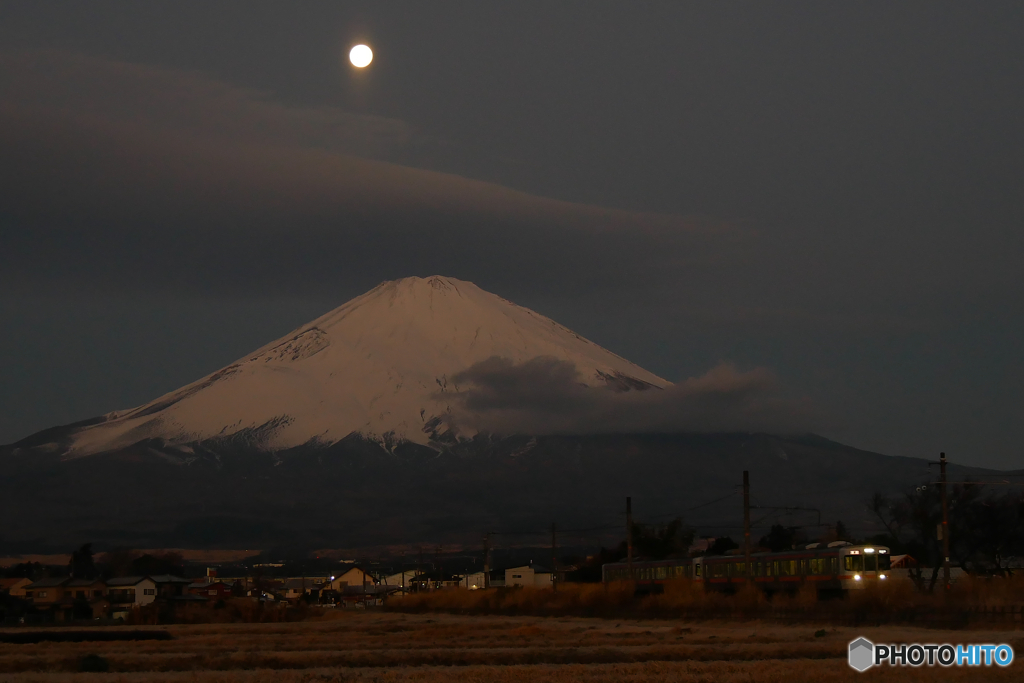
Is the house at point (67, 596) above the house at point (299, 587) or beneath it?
above

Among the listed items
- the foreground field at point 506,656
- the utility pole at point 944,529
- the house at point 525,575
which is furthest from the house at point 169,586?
the utility pole at point 944,529

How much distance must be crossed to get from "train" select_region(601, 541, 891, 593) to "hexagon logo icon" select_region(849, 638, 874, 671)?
60.9ft

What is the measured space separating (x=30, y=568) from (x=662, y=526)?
259 ft

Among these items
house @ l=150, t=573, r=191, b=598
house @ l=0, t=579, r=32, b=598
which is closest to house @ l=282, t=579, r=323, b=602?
house @ l=150, t=573, r=191, b=598

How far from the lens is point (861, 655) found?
36.4 metres

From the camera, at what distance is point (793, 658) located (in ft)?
125

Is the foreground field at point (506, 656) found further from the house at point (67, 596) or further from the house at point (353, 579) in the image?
the house at point (353, 579)

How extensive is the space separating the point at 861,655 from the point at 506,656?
11.2m

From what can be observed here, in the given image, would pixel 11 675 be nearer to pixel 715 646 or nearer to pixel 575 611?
pixel 715 646

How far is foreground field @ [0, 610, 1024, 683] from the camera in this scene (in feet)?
110

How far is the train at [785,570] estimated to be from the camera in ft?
202

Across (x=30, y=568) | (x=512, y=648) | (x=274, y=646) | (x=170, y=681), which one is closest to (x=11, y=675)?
(x=170, y=681)

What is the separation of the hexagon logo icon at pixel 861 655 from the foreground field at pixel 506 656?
486mm

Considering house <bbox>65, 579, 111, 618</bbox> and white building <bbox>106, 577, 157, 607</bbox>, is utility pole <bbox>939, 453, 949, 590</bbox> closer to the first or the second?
house <bbox>65, 579, 111, 618</bbox>
